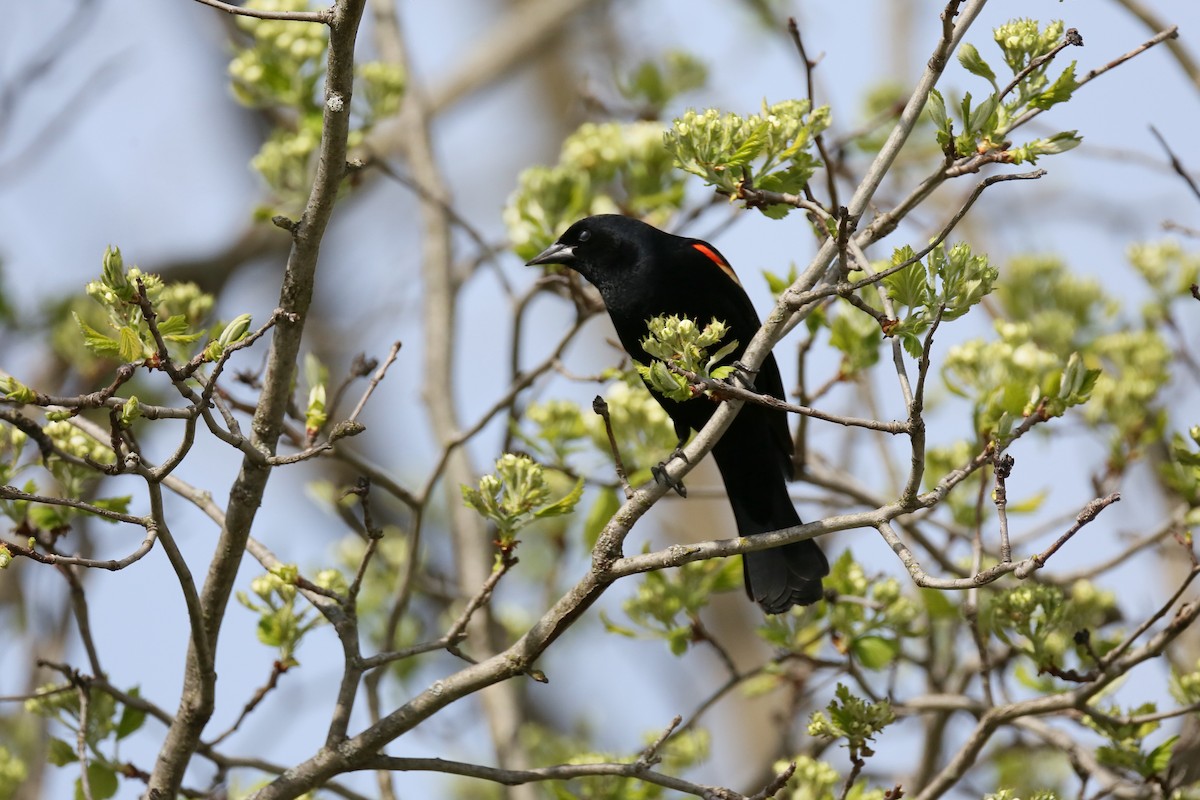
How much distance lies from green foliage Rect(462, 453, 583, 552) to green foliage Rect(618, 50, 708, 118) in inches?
110

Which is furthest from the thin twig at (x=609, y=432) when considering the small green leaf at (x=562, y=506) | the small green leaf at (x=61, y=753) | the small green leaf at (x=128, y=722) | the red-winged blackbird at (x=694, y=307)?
the small green leaf at (x=61, y=753)

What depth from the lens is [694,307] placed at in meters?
3.97

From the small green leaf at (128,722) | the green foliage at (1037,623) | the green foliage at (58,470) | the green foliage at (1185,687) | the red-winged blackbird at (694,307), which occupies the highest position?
the red-winged blackbird at (694,307)

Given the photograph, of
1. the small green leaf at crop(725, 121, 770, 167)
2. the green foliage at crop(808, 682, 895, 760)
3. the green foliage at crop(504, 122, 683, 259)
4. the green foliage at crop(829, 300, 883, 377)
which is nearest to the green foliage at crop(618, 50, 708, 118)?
the green foliage at crop(504, 122, 683, 259)

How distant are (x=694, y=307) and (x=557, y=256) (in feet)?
1.61

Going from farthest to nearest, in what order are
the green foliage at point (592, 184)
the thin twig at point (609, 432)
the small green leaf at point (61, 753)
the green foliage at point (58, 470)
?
the green foliage at point (592, 184) → the small green leaf at point (61, 753) → the green foliage at point (58, 470) → the thin twig at point (609, 432)

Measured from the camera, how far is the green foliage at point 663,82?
5.36m

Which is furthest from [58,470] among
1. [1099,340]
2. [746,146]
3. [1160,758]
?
[1099,340]

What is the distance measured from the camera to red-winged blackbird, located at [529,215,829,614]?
401 cm

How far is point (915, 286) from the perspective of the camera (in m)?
2.48

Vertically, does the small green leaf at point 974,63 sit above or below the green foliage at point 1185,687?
above

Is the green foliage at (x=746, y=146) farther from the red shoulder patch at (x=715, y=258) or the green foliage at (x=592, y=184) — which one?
the green foliage at (x=592, y=184)

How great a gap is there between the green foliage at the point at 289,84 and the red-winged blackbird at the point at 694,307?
0.85 m

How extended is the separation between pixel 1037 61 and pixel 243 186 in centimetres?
840
